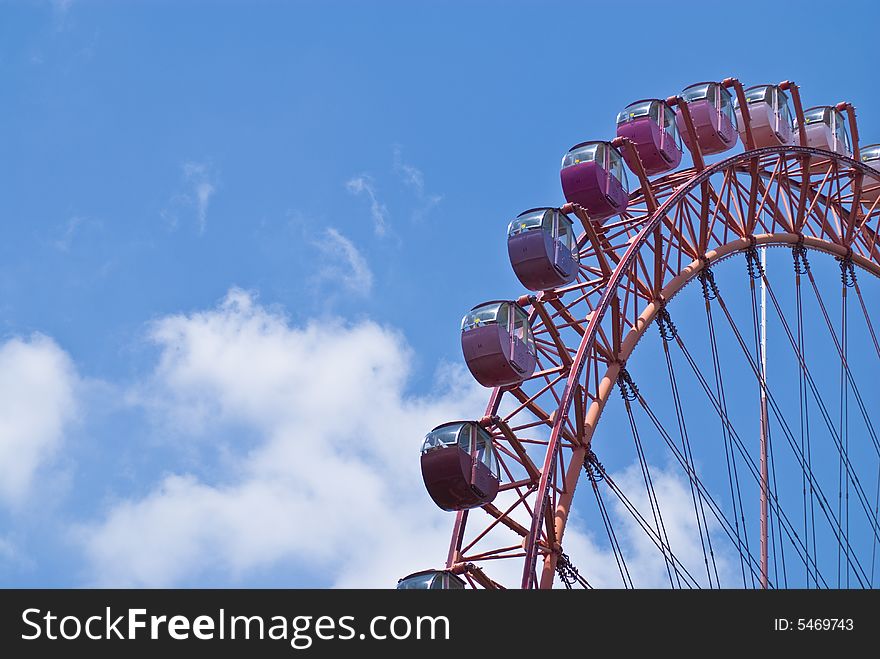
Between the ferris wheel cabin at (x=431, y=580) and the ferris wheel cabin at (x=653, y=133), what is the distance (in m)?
10.6

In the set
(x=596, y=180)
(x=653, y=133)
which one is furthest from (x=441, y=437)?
(x=653, y=133)

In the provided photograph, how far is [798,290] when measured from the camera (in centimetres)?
3841

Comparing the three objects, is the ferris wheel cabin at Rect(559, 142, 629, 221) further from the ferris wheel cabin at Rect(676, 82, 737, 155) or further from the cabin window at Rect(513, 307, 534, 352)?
the cabin window at Rect(513, 307, 534, 352)

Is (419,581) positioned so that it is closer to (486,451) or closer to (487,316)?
(486,451)

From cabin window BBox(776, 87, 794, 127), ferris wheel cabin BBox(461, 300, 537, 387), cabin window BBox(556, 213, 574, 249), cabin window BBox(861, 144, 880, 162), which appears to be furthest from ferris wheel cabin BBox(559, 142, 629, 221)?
cabin window BBox(861, 144, 880, 162)

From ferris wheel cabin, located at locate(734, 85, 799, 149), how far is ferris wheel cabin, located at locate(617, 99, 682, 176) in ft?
9.23

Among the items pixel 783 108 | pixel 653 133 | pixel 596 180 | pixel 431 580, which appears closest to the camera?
pixel 431 580

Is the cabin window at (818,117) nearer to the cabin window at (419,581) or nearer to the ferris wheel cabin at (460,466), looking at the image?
the ferris wheel cabin at (460,466)

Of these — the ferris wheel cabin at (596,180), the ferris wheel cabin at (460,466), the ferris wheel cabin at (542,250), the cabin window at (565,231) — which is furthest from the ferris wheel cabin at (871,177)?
the ferris wheel cabin at (460,466)

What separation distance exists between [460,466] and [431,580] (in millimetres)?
2600

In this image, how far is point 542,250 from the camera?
30812 mm
